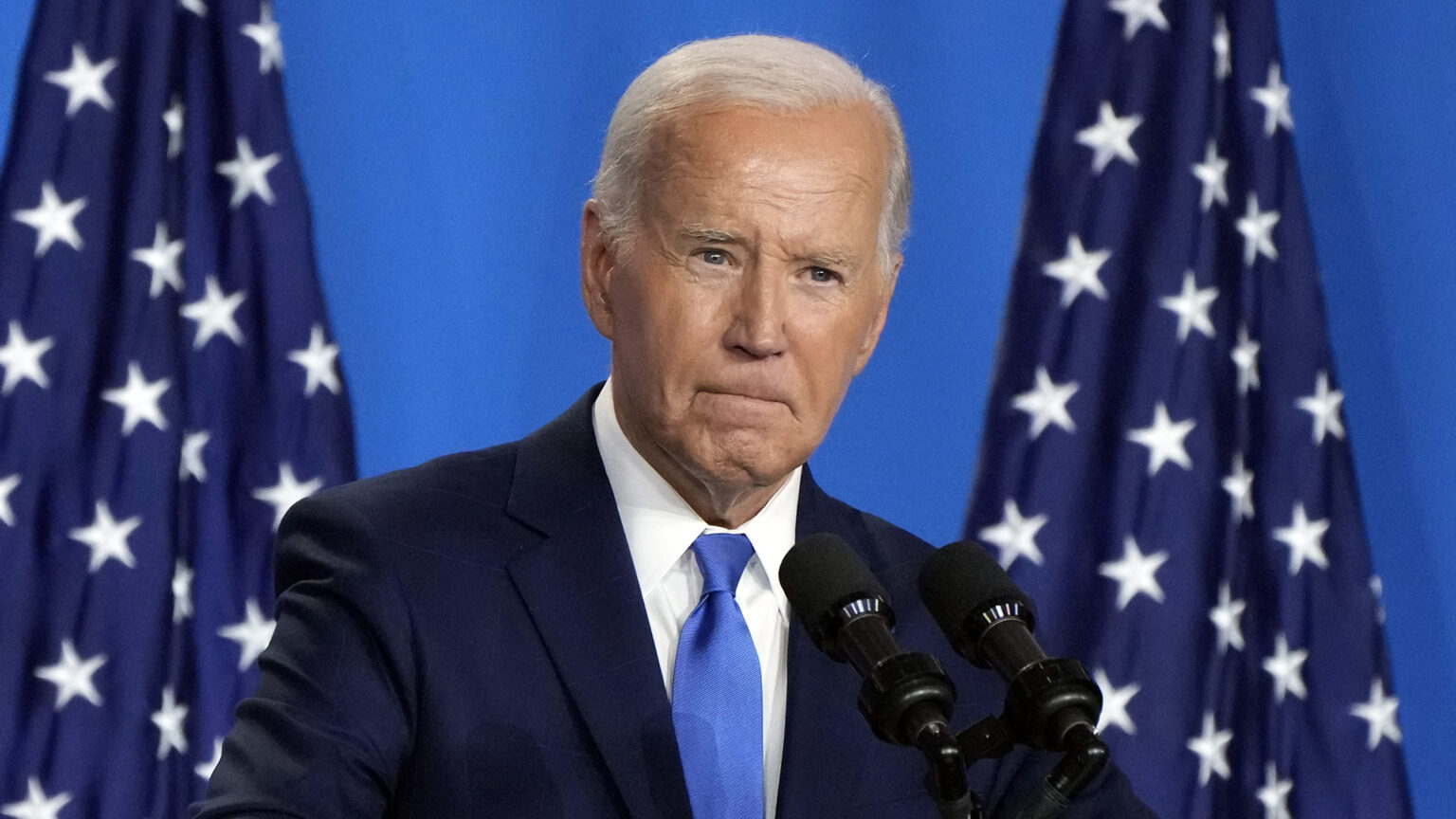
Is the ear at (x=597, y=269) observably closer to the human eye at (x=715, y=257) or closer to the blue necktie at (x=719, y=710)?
the human eye at (x=715, y=257)

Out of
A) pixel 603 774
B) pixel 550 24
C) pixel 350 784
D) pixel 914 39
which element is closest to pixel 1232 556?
pixel 914 39

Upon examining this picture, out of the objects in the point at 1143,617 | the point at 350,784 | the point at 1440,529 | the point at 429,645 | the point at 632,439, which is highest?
the point at 1440,529

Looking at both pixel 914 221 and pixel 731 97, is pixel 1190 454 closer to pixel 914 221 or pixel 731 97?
pixel 914 221

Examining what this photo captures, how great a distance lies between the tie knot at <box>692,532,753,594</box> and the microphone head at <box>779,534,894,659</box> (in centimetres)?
47

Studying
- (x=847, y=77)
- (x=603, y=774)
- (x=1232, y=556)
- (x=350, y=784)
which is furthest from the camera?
(x=1232, y=556)

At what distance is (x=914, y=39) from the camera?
3.40 m

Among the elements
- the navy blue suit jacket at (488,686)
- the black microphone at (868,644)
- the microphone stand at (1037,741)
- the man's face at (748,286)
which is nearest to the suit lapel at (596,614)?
the navy blue suit jacket at (488,686)

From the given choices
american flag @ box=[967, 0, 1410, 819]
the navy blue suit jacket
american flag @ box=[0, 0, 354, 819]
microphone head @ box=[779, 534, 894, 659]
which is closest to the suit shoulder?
the navy blue suit jacket

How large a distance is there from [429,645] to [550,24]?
1.90 meters

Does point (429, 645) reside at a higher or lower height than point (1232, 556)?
lower

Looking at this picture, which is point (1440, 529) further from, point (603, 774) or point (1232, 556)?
point (603, 774)

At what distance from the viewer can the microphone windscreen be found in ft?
4.35

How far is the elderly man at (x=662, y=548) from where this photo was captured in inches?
64.4

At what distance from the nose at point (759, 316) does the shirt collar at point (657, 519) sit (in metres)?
0.20
